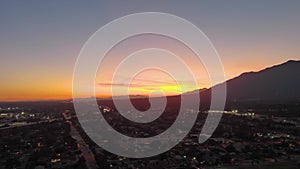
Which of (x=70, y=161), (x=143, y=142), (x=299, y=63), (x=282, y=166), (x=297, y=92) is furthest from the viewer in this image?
(x=299, y=63)

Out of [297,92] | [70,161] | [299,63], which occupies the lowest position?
[70,161]

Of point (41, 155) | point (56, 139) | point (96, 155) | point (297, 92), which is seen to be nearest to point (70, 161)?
point (96, 155)

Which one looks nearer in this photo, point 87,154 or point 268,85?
point 87,154

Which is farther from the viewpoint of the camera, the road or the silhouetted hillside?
the silhouetted hillside

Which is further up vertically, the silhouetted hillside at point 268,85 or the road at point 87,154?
the silhouetted hillside at point 268,85

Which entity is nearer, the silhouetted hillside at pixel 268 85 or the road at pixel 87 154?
the road at pixel 87 154

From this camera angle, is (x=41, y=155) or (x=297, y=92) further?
(x=297, y=92)

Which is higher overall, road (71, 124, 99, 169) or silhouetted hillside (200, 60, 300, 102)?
silhouetted hillside (200, 60, 300, 102)

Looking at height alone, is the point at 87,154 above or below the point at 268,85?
below

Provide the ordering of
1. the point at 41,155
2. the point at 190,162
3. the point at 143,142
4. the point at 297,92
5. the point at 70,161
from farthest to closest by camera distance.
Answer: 1. the point at 297,92
2. the point at 143,142
3. the point at 41,155
4. the point at 70,161
5. the point at 190,162

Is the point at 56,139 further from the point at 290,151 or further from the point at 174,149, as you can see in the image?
the point at 290,151

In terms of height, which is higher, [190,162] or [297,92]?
[297,92]
